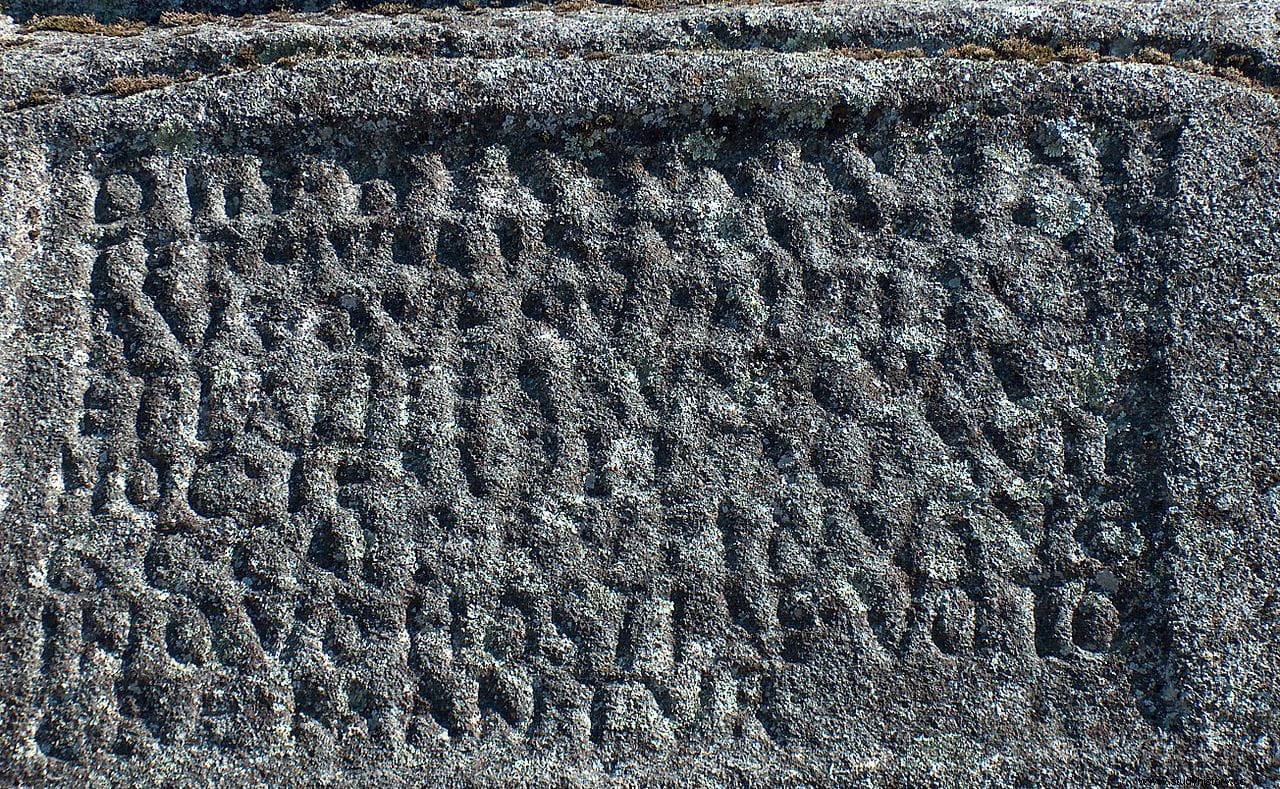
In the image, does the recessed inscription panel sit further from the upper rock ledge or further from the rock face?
the upper rock ledge

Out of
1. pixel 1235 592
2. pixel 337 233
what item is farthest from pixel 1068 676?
pixel 337 233

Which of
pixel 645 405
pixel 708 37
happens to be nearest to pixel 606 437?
pixel 645 405

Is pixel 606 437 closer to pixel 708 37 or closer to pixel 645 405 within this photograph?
pixel 645 405

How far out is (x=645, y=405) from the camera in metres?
1.27

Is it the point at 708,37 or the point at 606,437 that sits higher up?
the point at 708,37

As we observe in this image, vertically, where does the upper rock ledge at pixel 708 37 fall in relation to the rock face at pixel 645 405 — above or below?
above

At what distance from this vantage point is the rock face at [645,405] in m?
1.17

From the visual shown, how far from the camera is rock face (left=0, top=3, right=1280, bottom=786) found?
46.1 inches

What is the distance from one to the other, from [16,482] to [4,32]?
76 cm

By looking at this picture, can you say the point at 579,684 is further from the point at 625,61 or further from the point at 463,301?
the point at 625,61

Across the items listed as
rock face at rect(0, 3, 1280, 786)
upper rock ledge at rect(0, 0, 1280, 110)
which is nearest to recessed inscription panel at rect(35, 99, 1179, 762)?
rock face at rect(0, 3, 1280, 786)

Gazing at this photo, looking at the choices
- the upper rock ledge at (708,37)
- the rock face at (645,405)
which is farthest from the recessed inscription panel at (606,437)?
the upper rock ledge at (708,37)

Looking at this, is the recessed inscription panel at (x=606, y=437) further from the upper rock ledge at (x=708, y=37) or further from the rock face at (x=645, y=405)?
the upper rock ledge at (x=708, y=37)

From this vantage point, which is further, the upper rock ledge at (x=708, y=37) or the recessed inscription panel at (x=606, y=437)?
the upper rock ledge at (x=708, y=37)
